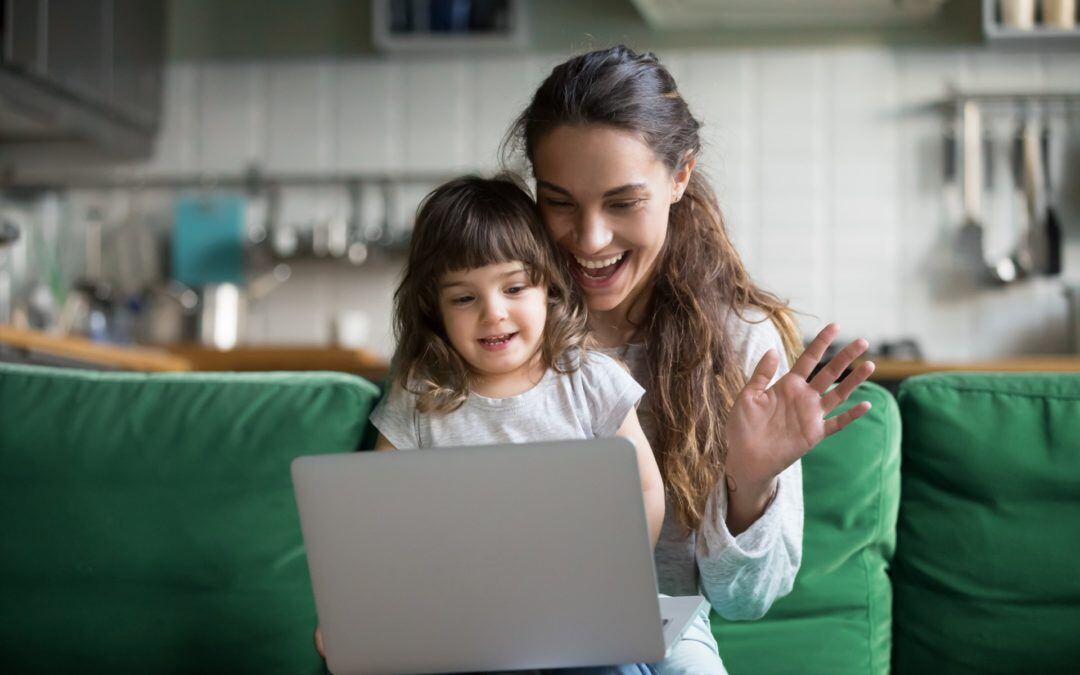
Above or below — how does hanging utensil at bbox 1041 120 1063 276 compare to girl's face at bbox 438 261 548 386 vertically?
above

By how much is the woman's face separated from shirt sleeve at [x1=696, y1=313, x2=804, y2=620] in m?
0.30

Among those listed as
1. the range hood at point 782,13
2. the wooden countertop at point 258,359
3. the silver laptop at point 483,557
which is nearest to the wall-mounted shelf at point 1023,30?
the range hood at point 782,13

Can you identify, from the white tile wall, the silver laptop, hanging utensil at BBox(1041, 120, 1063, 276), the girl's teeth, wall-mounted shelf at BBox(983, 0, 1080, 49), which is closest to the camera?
the silver laptop

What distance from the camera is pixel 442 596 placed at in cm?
119

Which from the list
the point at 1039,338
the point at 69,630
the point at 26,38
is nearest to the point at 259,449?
the point at 69,630

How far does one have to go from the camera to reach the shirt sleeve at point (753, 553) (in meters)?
1.44

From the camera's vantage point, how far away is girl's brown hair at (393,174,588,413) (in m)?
1.46

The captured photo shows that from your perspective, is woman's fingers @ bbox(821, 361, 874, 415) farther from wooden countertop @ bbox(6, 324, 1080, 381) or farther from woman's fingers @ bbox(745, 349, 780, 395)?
wooden countertop @ bbox(6, 324, 1080, 381)

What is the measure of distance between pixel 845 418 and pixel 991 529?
0.39 meters

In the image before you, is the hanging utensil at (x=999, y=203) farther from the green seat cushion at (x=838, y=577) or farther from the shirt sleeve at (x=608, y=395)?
the shirt sleeve at (x=608, y=395)

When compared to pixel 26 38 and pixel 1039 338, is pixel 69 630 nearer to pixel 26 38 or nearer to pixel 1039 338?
pixel 26 38

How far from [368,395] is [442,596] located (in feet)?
1.96

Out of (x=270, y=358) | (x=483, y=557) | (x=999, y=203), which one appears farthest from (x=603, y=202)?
(x=999, y=203)

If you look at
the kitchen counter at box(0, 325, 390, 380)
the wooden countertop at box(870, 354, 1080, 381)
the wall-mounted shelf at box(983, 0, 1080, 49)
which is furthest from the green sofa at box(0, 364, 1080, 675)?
the wall-mounted shelf at box(983, 0, 1080, 49)
